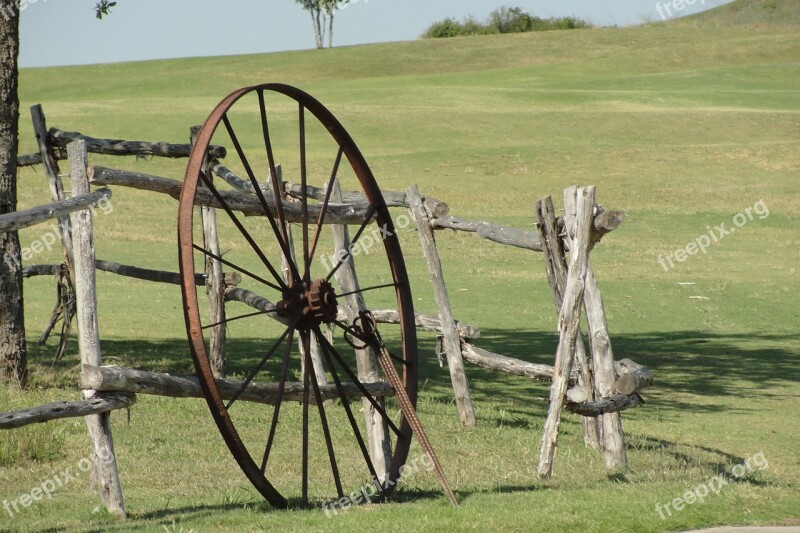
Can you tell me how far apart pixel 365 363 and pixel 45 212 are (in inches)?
150

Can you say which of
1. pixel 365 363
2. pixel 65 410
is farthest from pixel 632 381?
pixel 65 410

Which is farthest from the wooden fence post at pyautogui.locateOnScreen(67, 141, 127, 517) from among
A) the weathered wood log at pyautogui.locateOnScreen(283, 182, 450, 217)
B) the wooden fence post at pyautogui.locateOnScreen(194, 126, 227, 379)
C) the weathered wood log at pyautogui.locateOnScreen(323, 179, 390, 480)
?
the wooden fence post at pyautogui.locateOnScreen(194, 126, 227, 379)

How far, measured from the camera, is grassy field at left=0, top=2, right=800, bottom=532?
7945 millimetres

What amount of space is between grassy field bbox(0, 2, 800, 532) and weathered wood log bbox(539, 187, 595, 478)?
0.30 m

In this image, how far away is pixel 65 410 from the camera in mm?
6891

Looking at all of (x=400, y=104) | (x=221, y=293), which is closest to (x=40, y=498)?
(x=221, y=293)

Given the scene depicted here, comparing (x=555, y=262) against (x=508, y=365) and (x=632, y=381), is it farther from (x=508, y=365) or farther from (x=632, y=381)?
(x=508, y=365)

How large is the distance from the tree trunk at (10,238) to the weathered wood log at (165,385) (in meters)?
4.87

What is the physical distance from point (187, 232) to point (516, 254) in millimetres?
20267

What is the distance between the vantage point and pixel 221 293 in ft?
42.5

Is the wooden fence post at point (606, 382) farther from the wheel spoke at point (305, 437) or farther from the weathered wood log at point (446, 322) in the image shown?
the wheel spoke at point (305, 437)

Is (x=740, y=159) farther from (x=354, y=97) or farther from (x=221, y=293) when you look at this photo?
(x=221, y=293)

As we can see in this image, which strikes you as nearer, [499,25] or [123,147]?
[123,147]

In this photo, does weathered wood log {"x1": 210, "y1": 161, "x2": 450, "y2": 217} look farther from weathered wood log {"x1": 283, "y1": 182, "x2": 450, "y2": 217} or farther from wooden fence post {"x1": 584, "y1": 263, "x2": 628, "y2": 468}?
wooden fence post {"x1": 584, "y1": 263, "x2": 628, "y2": 468}
